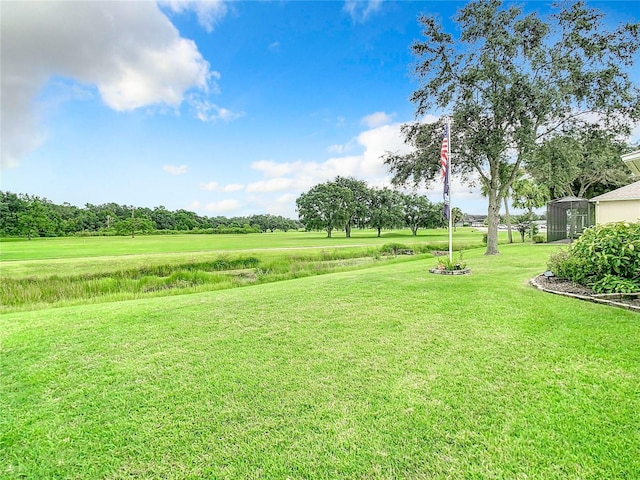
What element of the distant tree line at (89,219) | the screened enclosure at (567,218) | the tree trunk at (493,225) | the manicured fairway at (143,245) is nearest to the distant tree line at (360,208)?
the manicured fairway at (143,245)

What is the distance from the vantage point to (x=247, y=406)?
2.73 m

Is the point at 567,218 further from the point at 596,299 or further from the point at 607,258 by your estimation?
the point at 596,299

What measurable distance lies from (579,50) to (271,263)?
18.0 m

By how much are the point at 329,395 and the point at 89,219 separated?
74.3m

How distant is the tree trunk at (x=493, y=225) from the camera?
1572 centimetres

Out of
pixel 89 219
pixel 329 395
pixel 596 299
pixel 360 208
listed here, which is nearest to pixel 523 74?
pixel 596 299

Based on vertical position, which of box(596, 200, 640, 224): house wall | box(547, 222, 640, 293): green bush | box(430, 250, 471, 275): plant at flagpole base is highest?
box(596, 200, 640, 224): house wall

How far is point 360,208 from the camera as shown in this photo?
59.8 metres

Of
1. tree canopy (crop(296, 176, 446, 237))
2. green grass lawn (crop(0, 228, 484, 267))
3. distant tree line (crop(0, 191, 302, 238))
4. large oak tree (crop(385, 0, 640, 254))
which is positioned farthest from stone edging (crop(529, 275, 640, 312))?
distant tree line (crop(0, 191, 302, 238))

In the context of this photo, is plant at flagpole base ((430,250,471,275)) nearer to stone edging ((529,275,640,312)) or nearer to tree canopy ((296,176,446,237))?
stone edging ((529,275,640,312))

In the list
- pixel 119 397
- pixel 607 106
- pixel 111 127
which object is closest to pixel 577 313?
pixel 119 397

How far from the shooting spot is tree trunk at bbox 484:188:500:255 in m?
15.7

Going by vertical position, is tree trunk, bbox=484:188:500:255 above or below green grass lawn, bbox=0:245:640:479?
above

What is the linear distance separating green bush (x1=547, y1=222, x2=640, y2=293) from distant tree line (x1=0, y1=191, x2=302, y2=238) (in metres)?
63.1
